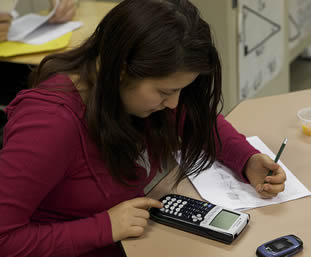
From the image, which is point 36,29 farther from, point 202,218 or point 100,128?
point 202,218

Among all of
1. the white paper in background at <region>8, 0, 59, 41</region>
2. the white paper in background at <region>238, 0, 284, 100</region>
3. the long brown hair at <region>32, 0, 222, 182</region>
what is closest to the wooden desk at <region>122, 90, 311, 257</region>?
the long brown hair at <region>32, 0, 222, 182</region>

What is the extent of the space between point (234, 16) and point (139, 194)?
134cm

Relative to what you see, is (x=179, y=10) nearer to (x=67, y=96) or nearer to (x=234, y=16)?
(x=67, y=96)

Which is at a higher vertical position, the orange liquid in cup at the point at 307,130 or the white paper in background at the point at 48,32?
the white paper in background at the point at 48,32

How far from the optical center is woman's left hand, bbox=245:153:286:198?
109 cm

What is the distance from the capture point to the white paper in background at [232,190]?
1089 millimetres

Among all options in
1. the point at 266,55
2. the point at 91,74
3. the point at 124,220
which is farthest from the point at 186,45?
the point at 266,55

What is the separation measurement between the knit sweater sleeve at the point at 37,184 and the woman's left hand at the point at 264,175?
1.22ft

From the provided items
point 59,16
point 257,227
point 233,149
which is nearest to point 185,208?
point 257,227

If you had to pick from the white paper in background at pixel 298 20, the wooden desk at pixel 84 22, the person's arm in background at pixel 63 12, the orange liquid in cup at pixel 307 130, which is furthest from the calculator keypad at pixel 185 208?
the white paper in background at pixel 298 20

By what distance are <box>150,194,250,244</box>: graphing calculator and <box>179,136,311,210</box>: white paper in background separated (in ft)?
0.20

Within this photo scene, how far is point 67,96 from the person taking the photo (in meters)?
1.00

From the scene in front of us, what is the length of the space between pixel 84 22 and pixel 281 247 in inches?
63.9

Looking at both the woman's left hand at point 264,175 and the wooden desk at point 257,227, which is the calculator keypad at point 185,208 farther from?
the woman's left hand at point 264,175
